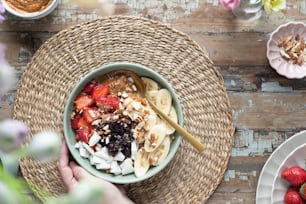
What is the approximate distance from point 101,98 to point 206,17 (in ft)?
0.94

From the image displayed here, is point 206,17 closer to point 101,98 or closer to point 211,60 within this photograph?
point 211,60

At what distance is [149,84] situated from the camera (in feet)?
3.36

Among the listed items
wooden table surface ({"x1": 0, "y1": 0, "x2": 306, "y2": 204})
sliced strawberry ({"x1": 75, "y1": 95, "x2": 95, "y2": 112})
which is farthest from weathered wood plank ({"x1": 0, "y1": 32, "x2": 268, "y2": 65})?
sliced strawberry ({"x1": 75, "y1": 95, "x2": 95, "y2": 112})

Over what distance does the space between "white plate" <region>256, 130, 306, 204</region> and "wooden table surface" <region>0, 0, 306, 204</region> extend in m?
0.03

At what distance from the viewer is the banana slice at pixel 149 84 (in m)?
1.02

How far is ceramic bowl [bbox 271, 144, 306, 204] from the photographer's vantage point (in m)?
1.05

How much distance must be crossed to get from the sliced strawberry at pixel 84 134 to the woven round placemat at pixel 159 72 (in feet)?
0.18

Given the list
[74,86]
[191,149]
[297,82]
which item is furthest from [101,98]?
[297,82]

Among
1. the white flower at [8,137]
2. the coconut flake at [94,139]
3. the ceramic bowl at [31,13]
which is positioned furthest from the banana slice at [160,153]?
the white flower at [8,137]

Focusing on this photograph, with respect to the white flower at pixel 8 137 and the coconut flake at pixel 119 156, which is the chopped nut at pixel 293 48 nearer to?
the coconut flake at pixel 119 156

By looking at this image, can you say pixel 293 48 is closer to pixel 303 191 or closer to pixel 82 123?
pixel 303 191

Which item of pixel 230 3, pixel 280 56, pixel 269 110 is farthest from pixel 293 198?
pixel 230 3

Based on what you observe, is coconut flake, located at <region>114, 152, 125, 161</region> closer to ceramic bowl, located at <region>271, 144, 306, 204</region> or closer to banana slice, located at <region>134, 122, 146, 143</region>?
banana slice, located at <region>134, 122, 146, 143</region>

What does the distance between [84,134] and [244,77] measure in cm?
36
